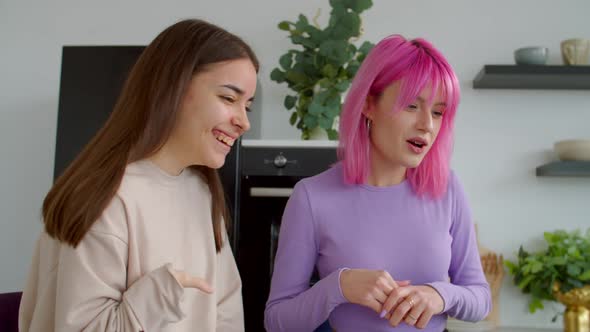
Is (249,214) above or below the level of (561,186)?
below

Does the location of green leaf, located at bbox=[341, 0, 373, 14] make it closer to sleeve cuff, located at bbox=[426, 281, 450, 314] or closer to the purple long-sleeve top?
the purple long-sleeve top

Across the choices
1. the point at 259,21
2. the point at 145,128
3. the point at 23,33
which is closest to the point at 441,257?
the point at 145,128

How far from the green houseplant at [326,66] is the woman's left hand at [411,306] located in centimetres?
115

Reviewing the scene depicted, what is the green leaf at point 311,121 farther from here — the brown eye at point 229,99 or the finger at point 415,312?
the finger at point 415,312

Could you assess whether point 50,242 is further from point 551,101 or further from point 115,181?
point 551,101

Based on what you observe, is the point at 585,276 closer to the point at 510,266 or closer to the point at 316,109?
the point at 510,266

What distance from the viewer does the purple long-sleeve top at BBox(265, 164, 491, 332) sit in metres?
1.05

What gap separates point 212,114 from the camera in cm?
97

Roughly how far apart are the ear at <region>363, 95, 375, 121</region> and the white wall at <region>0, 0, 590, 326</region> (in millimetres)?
1362

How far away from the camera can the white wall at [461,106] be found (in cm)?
242

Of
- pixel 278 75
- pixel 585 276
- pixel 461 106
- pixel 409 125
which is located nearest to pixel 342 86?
pixel 278 75

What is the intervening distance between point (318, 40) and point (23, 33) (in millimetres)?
1549

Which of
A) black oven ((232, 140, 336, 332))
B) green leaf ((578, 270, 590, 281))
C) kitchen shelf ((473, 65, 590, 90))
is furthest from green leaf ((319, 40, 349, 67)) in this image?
green leaf ((578, 270, 590, 281))

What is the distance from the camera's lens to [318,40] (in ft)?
6.88
